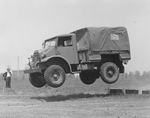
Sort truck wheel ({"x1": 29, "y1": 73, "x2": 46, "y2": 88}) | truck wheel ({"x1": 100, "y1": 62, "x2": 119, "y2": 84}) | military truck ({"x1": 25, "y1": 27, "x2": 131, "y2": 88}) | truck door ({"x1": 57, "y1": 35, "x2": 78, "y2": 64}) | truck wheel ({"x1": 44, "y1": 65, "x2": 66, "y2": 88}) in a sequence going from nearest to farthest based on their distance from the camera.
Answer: truck wheel ({"x1": 44, "y1": 65, "x2": 66, "y2": 88}) → military truck ({"x1": 25, "y1": 27, "x2": 131, "y2": 88}) → truck door ({"x1": 57, "y1": 35, "x2": 78, "y2": 64}) → truck wheel ({"x1": 100, "y1": 62, "x2": 119, "y2": 84}) → truck wheel ({"x1": 29, "y1": 73, "x2": 46, "y2": 88})

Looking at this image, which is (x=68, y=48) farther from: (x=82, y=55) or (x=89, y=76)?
(x=89, y=76)

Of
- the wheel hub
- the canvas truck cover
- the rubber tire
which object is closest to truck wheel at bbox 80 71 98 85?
the rubber tire

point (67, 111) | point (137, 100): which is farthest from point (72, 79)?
point (67, 111)

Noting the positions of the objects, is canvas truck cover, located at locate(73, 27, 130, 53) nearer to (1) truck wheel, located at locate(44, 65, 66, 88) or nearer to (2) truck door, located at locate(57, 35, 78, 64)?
(2) truck door, located at locate(57, 35, 78, 64)

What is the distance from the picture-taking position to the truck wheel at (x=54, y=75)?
20.2m

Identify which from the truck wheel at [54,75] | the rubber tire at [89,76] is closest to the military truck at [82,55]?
the truck wheel at [54,75]

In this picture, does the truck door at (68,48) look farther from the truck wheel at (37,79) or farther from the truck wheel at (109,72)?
the truck wheel at (37,79)

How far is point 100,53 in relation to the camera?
21453 millimetres

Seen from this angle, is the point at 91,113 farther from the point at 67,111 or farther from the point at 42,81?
the point at 42,81

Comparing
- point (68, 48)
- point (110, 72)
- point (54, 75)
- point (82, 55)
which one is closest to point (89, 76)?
point (110, 72)

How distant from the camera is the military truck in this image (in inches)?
807

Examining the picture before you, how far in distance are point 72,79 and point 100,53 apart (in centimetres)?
2283

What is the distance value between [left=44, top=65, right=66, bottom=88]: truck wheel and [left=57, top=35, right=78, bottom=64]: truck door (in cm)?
75

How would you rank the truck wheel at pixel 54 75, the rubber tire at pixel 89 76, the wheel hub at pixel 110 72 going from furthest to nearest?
the rubber tire at pixel 89 76, the wheel hub at pixel 110 72, the truck wheel at pixel 54 75
